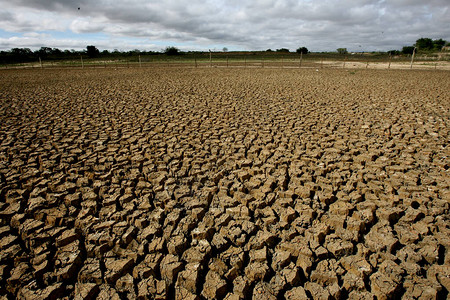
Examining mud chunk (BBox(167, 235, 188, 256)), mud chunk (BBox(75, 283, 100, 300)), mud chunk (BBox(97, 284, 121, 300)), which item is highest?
mud chunk (BBox(167, 235, 188, 256))

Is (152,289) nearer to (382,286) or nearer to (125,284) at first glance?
(125,284)

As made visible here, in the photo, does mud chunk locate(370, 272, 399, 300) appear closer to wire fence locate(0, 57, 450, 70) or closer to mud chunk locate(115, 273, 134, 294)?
mud chunk locate(115, 273, 134, 294)

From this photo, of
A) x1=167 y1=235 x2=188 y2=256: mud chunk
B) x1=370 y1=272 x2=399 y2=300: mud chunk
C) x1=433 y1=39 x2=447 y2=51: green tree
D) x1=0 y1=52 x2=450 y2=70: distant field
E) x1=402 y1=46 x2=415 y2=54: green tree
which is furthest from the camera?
x1=402 y1=46 x2=415 y2=54: green tree

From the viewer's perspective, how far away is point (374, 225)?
2133 millimetres

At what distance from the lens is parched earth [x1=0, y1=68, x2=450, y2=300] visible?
1.65 meters

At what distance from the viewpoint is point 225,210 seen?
2.32 meters

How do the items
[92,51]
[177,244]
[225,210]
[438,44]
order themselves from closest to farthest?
[177,244] < [225,210] < [92,51] < [438,44]

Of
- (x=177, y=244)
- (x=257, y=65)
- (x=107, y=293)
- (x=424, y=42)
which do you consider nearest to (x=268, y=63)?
(x=257, y=65)

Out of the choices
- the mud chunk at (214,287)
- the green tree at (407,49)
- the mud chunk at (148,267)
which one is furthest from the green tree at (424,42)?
the mud chunk at (148,267)

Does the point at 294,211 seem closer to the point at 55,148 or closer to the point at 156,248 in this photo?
the point at 156,248

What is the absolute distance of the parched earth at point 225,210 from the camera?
165 cm

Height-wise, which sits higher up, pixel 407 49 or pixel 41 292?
pixel 407 49

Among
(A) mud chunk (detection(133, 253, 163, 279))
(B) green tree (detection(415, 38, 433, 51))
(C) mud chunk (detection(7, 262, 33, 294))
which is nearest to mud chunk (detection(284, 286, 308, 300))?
(A) mud chunk (detection(133, 253, 163, 279))

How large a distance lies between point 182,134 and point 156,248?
266 cm
